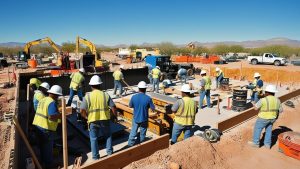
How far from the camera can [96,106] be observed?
5.22 meters

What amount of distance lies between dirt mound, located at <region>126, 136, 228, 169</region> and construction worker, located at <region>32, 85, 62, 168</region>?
1819 millimetres

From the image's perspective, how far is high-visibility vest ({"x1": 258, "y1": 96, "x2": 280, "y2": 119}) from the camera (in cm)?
625

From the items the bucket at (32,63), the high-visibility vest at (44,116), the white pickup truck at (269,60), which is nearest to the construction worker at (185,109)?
the high-visibility vest at (44,116)

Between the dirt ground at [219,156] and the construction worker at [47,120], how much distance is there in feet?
5.97

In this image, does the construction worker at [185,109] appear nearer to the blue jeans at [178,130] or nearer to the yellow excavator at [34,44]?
the blue jeans at [178,130]

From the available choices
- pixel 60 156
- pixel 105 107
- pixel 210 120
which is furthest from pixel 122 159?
pixel 210 120

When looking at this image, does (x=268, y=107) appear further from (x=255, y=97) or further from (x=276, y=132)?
(x=255, y=97)

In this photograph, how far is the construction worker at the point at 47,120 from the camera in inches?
A: 197

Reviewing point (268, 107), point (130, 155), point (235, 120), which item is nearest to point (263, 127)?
point (268, 107)

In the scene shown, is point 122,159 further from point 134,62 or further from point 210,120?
point 134,62

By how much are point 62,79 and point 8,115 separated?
4602 millimetres

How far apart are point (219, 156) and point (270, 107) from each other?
6.14 ft

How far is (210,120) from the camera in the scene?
30.2 feet

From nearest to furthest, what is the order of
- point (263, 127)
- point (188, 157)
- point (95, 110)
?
point (95, 110) → point (188, 157) → point (263, 127)
